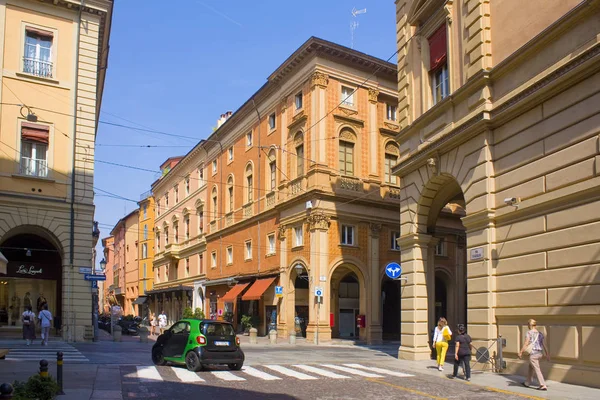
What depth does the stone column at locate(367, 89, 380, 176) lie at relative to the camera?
37969mm

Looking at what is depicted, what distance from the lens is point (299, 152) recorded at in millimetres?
38250

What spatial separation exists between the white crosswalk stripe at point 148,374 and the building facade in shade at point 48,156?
39.0 ft

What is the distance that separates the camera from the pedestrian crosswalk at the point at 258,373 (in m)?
15.0

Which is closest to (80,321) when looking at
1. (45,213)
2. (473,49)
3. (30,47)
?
(45,213)

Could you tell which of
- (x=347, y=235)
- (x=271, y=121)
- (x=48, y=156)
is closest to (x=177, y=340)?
(x=48, y=156)

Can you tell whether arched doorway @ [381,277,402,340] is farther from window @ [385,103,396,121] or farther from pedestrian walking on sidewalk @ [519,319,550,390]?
pedestrian walking on sidewalk @ [519,319,550,390]

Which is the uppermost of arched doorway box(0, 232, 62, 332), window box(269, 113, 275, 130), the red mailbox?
window box(269, 113, 275, 130)

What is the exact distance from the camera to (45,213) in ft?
88.8

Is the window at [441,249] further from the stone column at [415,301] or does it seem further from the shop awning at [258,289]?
the stone column at [415,301]

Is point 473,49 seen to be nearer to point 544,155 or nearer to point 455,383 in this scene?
point 544,155

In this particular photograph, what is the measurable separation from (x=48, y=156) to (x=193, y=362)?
15.0m

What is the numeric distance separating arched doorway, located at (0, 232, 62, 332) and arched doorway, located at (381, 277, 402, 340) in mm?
19518

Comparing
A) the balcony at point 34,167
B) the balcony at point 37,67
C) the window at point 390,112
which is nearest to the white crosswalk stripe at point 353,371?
the balcony at point 34,167

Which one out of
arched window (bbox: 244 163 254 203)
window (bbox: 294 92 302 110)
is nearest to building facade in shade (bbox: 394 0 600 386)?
window (bbox: 294 92 302 110)
